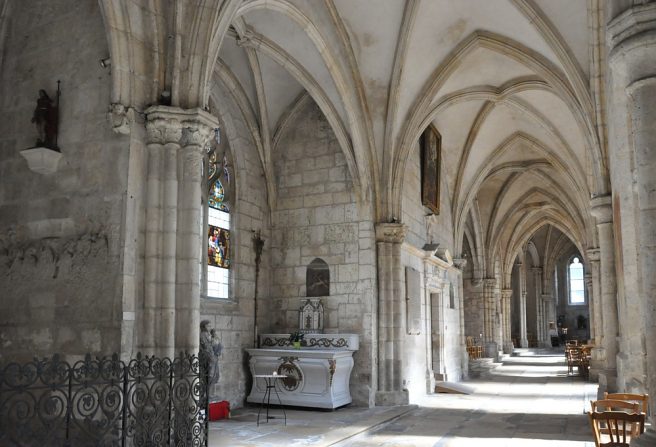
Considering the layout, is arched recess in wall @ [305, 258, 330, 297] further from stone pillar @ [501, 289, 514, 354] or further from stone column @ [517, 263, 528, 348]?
stone column @ [517, 263, 528, 348]

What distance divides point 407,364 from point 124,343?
24.6 feet

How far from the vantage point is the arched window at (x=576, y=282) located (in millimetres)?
38500

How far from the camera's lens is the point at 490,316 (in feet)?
80.4

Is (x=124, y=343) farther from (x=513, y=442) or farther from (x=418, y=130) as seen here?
(x=418, y=130)

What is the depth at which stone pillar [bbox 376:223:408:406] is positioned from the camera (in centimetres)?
1149

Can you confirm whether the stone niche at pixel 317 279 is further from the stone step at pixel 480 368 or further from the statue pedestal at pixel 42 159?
the stone step at pixel 480 368

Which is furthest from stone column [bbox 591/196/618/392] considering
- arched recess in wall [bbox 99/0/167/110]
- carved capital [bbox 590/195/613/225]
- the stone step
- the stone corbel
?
the stone step

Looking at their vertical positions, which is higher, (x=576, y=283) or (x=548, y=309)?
(x=576, y=283)

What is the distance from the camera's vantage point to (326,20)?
10.5m

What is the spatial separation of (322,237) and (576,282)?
102 ft

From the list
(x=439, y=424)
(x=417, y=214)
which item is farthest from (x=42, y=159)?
(x=417, y=214)

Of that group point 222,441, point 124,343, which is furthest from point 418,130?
point 124,343

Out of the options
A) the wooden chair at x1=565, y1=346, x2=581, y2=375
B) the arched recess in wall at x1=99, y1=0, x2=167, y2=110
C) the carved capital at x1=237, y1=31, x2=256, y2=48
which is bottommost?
the wooden chair at x1=565, y1=346, x2=581, y2=375

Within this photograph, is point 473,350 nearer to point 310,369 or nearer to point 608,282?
point 608,282
